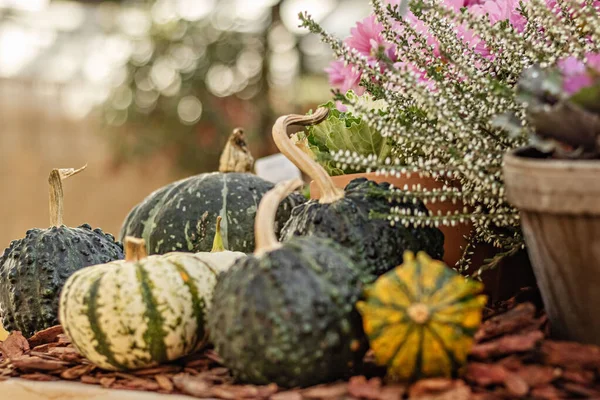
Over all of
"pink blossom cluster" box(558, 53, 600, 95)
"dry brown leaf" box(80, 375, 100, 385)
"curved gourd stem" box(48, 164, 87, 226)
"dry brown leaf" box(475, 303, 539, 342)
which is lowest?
"dry brown leaf" box(80, 375, 100, 385)

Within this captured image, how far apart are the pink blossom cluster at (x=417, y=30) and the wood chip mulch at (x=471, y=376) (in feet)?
1.43

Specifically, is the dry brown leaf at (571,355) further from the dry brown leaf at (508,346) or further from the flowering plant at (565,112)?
the flowering plant at (565,112)

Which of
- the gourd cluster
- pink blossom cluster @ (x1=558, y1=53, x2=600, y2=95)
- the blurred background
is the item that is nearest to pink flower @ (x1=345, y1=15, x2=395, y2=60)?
the gourd cluster

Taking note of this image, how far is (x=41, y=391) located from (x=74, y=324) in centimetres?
10

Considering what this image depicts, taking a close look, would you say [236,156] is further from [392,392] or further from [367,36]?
[392,392]

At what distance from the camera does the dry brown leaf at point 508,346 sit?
0.78 metres

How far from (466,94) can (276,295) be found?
50 cm

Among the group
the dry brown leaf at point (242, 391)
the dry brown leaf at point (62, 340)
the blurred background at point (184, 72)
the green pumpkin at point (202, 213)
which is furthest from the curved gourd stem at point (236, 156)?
the blurred background at point (184, 72)

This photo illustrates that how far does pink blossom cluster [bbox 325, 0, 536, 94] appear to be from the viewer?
3.99ft

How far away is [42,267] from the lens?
1169 millimetres

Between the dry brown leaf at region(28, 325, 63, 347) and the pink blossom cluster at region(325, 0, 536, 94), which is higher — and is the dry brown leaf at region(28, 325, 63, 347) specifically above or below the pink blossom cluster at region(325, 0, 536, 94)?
below

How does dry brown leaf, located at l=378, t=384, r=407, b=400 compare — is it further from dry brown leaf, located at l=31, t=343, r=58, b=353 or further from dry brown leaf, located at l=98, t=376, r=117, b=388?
dry brown leaf, located at l=31, t=343, r=58, b=353

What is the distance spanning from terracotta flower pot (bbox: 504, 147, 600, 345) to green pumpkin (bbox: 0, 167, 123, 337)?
0.77m

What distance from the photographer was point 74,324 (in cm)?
92
